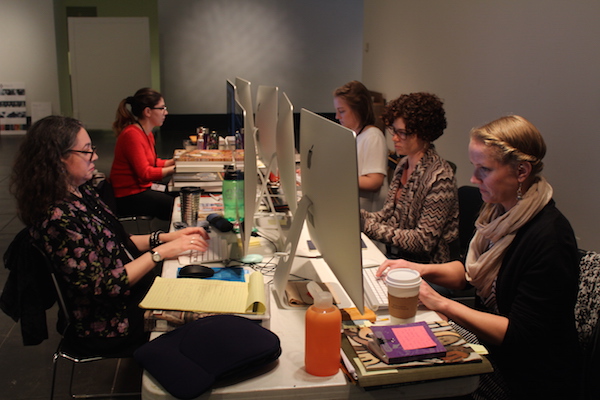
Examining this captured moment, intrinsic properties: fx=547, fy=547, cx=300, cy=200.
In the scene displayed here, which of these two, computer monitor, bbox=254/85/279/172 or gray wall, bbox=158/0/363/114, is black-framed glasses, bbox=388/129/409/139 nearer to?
computer monitor, bbox=254/85/279/172

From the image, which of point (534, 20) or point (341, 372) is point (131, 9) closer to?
point (534, 20)

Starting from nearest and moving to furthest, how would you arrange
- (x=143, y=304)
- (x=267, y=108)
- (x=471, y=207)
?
(x=143, y=304) → (x=471, y=207) → (x=267, y=108)

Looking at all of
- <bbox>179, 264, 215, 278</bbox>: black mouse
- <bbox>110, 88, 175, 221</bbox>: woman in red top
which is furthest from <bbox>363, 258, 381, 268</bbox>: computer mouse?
<bbox>110, 88, 175, 221</bbox>: woman in red top

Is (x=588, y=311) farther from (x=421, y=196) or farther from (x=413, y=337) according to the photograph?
(x=421, y=196)

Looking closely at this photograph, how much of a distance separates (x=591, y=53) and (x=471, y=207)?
1003mm

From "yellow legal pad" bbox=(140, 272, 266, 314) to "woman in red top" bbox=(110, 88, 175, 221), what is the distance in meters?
2.18

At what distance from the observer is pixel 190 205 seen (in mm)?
2582

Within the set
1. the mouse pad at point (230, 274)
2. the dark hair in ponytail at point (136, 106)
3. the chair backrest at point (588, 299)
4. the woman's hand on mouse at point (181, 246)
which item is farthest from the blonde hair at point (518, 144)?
the dark hair in ponytail at point (136, 106)

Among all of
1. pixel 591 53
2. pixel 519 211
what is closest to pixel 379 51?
pixel 591 53

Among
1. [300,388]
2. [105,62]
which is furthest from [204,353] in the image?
[105,62]

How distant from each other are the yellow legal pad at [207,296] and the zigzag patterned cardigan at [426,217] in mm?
856

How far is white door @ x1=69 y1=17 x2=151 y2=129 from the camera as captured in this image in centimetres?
992

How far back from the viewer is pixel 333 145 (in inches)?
55.2

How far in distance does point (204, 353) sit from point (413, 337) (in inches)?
20.2
